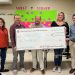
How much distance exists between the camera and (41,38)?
5.33 metres

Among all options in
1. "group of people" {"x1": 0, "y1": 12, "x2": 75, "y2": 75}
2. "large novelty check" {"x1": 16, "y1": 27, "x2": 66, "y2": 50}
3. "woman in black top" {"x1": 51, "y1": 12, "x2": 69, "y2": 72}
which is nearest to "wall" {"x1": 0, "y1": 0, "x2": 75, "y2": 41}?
"woman in black top" {"x1": 51, "y1": 12, "x2": 69, "y2": 72}

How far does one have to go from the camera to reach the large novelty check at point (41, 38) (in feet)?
17.3

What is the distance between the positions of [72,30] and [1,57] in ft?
6.10

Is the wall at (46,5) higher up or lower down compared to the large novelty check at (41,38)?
higher up

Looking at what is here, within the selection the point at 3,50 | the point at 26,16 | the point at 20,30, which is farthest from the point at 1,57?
the point at 26,16

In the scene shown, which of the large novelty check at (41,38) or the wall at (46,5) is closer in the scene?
the large novelty check at (41,38)

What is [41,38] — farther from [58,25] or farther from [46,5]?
[46,5]

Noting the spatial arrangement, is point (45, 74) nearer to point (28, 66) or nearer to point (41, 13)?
point (28, 66)

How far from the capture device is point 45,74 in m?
5.26

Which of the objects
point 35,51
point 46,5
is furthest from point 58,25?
point 46,5

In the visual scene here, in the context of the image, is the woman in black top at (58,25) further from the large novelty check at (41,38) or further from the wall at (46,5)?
the wall at (46,5)

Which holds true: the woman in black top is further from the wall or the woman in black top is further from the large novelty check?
the wall

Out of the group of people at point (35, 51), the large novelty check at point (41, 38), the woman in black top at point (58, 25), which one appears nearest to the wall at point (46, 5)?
the woman in black top at point (58, 25)

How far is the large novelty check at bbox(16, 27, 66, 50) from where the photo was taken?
528cm
